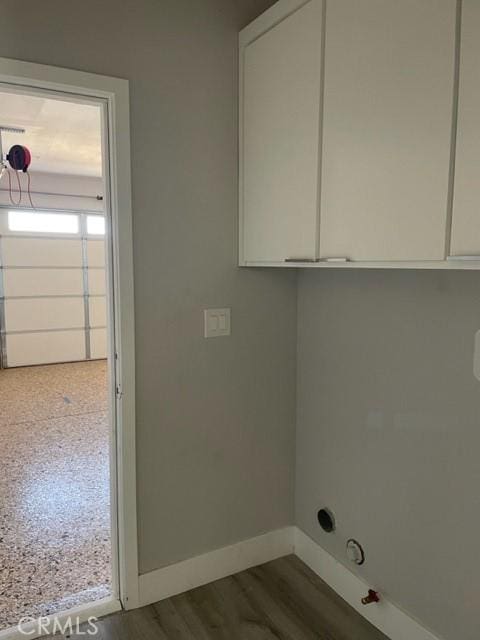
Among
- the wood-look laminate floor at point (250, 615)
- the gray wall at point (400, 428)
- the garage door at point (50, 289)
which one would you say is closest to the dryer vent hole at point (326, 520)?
the gray wall at point (400, 428)

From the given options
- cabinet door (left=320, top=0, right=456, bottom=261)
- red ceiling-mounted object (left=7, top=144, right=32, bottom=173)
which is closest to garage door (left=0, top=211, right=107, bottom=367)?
red ceiling-mounted object (left=7, top=144, right=32, bottom=173)

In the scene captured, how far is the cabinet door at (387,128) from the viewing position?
1.15 m

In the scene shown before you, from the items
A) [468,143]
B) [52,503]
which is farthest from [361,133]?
[52,503]

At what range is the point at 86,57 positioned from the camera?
168cm

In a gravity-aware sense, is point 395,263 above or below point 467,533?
above

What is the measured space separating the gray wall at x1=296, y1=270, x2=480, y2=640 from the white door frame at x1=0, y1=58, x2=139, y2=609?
32.1 inches

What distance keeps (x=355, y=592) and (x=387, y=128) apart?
5.75 feet

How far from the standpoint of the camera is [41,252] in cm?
665

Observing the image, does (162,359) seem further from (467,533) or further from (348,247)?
(467,533)

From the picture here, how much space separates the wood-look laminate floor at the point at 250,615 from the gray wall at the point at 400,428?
0.18 m

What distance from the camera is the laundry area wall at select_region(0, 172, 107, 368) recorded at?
255 inches

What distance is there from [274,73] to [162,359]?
3.85ft

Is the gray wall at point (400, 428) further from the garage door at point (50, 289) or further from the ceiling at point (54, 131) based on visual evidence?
the garage door at point (50, 289)

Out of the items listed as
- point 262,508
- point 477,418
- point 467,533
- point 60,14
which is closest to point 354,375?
point 477,418
